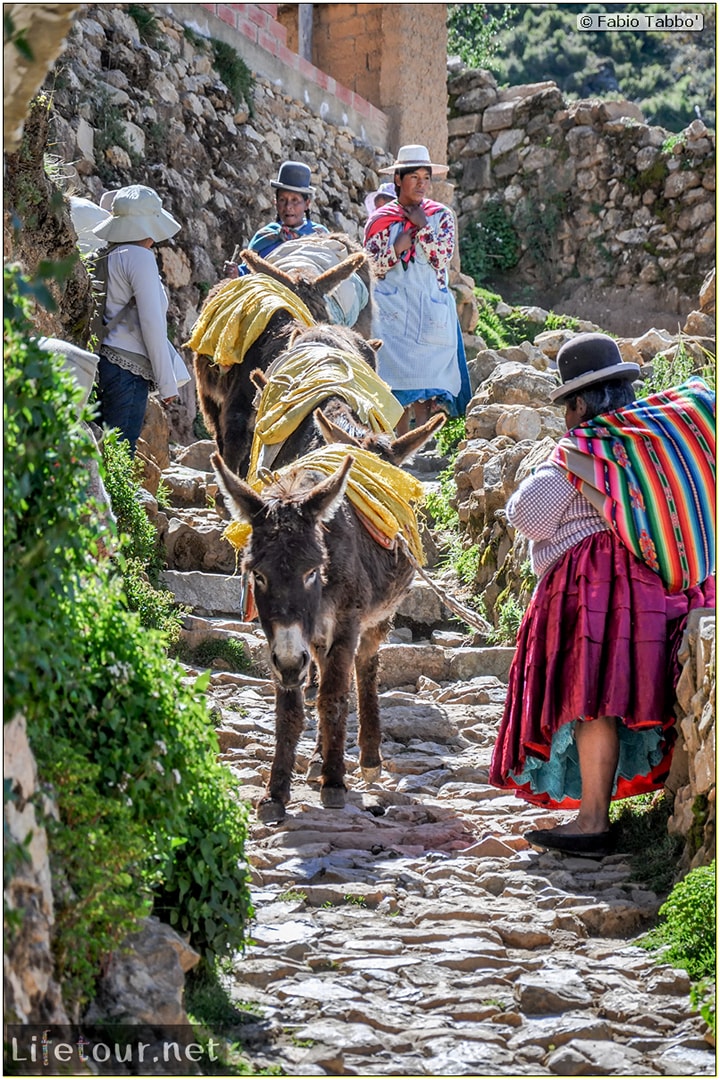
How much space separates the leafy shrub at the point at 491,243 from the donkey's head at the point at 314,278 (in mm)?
12362

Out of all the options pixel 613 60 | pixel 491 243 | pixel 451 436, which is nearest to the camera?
pixel 451 436

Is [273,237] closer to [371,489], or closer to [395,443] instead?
[395,443]

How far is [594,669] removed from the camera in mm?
5531

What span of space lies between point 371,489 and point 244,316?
8.33ft

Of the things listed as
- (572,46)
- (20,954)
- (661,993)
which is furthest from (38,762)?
(572,46)

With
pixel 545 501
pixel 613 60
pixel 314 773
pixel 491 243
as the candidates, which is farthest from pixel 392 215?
pixel 613 60

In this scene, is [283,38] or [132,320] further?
[283,38]

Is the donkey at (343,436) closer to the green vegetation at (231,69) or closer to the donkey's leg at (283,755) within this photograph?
the donkey's leg at (283,755)

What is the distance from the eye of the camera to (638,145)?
68.2 ft

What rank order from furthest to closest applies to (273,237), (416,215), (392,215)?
1. (392,215)
2. (416,215)
3. (273,237)

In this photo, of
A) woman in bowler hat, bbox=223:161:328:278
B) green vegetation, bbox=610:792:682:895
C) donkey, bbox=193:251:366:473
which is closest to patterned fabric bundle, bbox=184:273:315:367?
donkey, bbox=193:251:366:473

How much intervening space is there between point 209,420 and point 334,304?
117 cm

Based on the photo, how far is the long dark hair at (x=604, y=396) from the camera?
18.9 ft

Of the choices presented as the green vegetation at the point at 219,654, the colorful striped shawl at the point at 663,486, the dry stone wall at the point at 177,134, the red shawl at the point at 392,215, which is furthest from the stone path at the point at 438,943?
the dry stone wall at the point at 177,134
